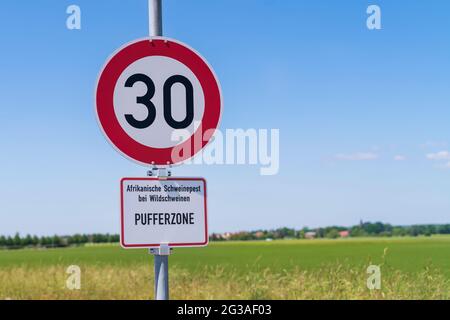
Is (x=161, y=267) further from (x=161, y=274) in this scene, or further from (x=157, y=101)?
(x=157, y=101)

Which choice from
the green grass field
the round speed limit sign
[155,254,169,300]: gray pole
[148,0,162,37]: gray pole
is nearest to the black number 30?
the round speed limit sign

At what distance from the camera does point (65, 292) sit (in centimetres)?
1199

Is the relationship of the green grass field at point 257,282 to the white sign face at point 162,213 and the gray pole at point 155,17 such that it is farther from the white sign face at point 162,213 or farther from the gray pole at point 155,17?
the gray pole at point 155,17

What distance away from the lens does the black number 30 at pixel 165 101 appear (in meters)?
3.31

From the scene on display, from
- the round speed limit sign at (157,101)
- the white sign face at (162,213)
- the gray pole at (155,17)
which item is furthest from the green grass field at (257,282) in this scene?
the gray pole at (155,17)

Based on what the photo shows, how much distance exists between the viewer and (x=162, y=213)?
10.6 ft

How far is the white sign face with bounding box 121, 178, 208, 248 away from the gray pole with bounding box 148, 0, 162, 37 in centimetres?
92

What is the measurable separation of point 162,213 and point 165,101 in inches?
26.8

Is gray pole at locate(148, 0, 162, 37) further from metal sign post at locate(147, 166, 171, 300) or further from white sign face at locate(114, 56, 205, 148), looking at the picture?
metal sign post at locate(147, 166, 171, 300)

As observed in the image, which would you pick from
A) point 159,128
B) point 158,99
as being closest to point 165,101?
point 158,99

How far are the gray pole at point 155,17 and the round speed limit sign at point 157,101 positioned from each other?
0.17 ft
